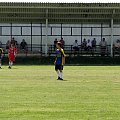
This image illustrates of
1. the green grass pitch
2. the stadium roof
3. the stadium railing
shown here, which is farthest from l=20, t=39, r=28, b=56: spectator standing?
the green grass pitch

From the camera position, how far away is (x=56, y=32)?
49.4m

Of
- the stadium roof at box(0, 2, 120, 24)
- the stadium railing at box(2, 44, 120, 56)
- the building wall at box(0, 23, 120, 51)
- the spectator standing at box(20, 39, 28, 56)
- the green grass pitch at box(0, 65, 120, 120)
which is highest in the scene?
the stadium roof at box(0, 2, 120, 24)

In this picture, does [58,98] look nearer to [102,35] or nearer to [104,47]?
[104,47]

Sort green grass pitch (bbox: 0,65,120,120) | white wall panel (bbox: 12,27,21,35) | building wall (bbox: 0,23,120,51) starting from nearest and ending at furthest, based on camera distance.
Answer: green grass pitch (bbox: 0,65,120,120)
building wall (bbox: 0,23,120,51)
white wall panel (bbox: 12,27,21,35)

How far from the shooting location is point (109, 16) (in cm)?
4484

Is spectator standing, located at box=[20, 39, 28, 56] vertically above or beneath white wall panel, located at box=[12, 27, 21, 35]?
beneath

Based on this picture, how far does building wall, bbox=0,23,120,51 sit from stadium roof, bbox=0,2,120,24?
2309 millimetres

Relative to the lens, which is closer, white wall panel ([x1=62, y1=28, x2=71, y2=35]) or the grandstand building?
the grandstand building

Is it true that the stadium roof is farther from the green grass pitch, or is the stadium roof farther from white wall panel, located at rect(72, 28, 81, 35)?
the green grass pitch

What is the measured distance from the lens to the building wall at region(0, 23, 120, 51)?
161ft

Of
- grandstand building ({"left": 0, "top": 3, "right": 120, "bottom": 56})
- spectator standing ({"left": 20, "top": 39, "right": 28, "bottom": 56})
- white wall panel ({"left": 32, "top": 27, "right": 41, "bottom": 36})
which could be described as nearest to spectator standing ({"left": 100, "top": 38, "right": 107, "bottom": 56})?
grandstand building ({"left": 0, "top": 3, "right": 120, "bottom": 56})

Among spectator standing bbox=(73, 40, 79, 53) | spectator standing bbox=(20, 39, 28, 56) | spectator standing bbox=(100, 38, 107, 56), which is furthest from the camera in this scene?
spectator standing bbox=(20, 39, 28, 56)

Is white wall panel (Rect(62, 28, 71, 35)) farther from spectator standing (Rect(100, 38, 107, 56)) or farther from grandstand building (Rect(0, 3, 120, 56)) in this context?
spectator standing (Rect(100, 38, 107, 56))

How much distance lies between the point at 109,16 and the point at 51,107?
32.3 m
